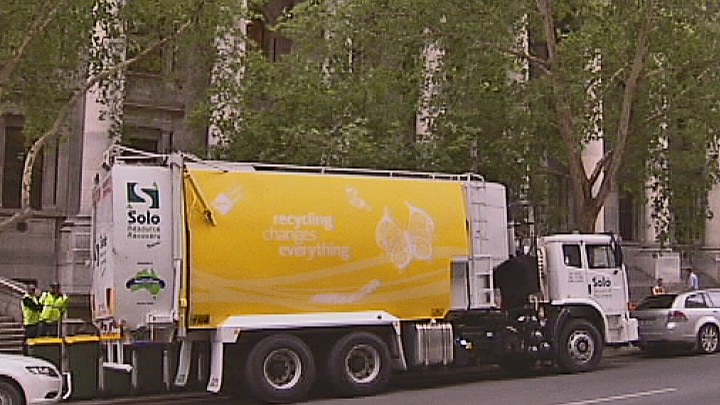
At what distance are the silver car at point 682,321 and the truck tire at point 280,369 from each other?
9.62 metres

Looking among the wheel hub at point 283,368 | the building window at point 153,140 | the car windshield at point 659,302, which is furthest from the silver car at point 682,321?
the building window at point 153,140

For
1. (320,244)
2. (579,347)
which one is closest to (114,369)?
(320,244)

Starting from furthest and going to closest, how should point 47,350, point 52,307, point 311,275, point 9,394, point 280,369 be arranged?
point 52,307 < point 311,275 < point 280,369 < point 47,350 < point 9,394

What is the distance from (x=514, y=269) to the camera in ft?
57.7

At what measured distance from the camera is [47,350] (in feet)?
47.2

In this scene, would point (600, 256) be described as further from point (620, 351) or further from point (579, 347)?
point (620, 351)

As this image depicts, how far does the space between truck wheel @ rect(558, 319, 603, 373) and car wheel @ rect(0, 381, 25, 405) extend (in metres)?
9.69

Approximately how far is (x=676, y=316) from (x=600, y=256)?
11.4ft

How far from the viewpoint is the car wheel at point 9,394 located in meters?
12.1

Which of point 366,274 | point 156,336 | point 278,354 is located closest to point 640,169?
point 366,274

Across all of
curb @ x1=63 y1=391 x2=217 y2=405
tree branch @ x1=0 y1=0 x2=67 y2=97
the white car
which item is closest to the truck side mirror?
curb @ x1=63 y1=391 x2=217 y2=405

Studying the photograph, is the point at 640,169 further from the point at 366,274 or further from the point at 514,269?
the point at 366,274

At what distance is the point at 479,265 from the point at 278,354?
418 cm

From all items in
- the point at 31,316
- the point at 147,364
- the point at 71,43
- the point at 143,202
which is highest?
the point at 71,43
